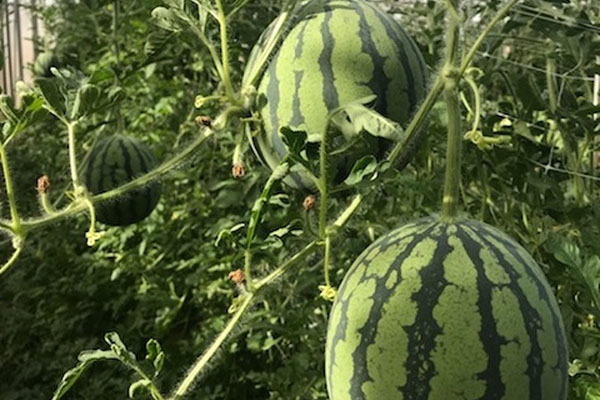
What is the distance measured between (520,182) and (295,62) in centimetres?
79

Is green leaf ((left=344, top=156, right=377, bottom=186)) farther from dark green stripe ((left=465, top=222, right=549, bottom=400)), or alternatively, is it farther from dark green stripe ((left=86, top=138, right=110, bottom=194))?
dark green stripe ((left=86, top=138, right=110, bottom=194))

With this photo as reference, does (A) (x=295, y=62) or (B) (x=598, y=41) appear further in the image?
(B) (x=598, y=41)

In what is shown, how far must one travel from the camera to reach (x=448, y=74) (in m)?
0.92

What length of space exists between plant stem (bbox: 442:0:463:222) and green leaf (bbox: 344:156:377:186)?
0.25 ft

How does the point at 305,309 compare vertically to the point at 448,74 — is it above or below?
below

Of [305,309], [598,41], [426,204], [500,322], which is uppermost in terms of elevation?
[598,41]

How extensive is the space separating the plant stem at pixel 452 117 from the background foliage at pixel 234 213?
0.77 ft

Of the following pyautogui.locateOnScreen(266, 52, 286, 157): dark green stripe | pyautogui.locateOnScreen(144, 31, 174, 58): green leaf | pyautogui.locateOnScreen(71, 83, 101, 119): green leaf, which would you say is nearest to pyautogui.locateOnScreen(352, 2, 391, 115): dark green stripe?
pyautogui.locateOnScreen(266, 52, 286, 157): dark green stripe

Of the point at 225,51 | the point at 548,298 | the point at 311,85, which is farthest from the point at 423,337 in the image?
the point at 225,51

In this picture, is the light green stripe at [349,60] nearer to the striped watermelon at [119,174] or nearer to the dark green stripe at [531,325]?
the dark green stripe at [531,325]

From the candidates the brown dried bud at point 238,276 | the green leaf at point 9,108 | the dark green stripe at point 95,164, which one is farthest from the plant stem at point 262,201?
the dark green stripe at point 95,164

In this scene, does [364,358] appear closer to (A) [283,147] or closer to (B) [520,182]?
(A) [283,147]

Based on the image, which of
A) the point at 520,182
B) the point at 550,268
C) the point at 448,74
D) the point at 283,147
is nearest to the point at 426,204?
the point at 520,182

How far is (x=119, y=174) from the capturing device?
211cm
